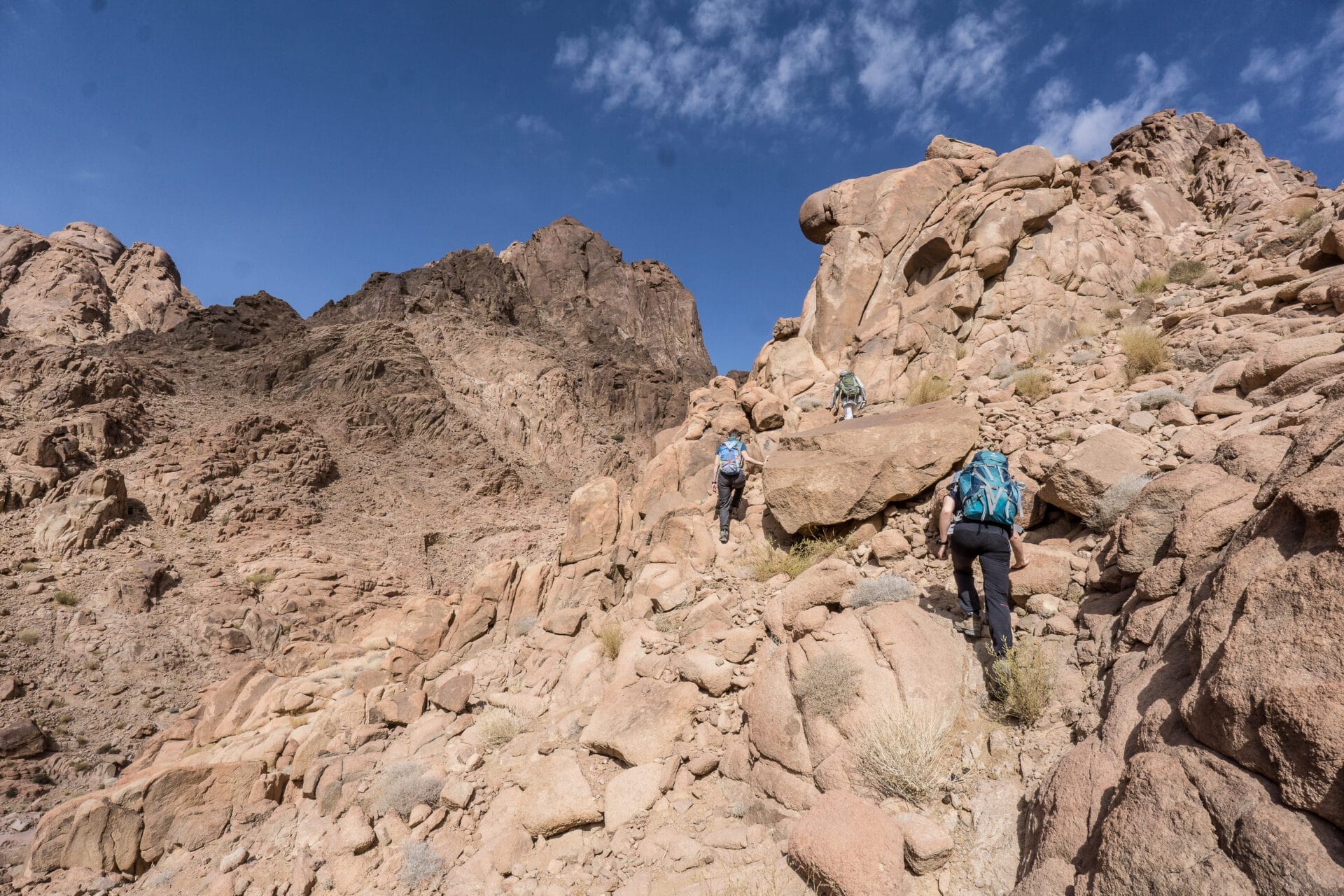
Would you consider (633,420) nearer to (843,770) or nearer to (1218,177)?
(1218,177)

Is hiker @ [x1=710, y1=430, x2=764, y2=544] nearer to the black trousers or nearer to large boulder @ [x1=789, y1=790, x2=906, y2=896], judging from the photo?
the black trousers

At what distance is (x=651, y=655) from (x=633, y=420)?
34.3 m

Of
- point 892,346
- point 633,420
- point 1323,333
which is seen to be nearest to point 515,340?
point 633,420

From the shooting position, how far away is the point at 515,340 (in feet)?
134

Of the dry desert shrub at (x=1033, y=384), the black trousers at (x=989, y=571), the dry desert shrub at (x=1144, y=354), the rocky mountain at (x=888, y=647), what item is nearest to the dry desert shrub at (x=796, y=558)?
the rocky mountain at (x=888, y=647)

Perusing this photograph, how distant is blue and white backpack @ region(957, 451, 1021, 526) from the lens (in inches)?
175

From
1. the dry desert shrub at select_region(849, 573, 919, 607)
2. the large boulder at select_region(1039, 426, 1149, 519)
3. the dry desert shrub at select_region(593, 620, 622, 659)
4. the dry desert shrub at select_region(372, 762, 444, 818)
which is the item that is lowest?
the dry desert shrub at select_region(372, 762, 444, 818)

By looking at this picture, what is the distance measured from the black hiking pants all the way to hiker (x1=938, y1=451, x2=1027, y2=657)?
3.59 m

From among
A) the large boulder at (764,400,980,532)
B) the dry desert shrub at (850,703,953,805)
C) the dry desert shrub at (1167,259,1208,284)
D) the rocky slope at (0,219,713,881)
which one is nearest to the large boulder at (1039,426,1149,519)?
the large boulder at (764,400,980,532)

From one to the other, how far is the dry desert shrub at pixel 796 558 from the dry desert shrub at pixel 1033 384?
10.3 feet

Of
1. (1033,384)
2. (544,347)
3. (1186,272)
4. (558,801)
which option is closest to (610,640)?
(558,801)

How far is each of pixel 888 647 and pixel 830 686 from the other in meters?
0.57

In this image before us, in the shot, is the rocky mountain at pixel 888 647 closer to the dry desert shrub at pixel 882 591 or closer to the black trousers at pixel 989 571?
the dry desert shrub at pixel 882 591

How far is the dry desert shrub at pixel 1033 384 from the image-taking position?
7.19 metres
